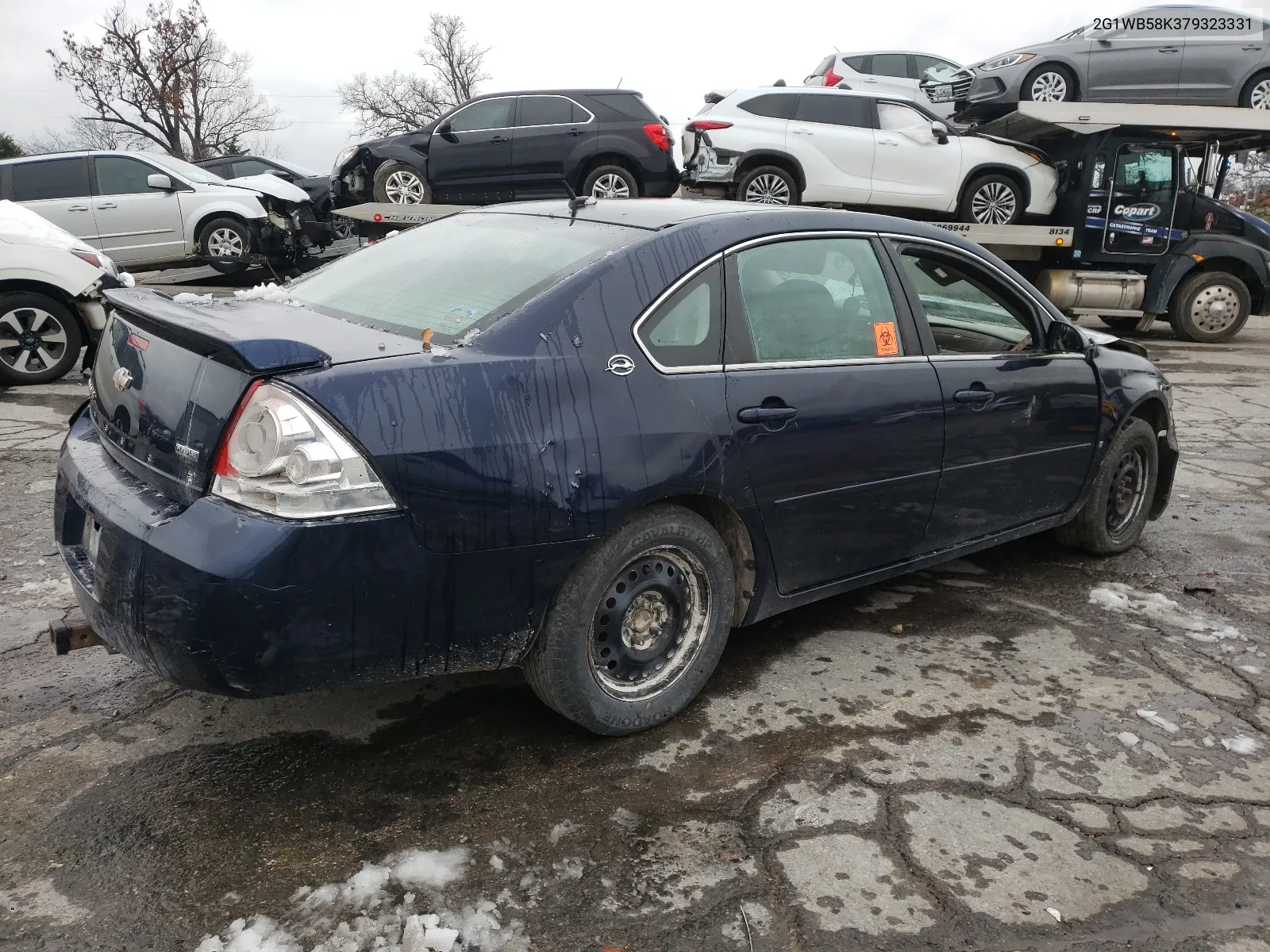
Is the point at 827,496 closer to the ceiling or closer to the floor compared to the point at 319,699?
closer to the ceiling

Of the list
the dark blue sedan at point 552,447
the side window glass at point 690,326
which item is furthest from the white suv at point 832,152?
the side window glass at point 690,326

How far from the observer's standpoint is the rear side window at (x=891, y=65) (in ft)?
50.5

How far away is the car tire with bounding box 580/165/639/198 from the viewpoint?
A: 11.6 meters

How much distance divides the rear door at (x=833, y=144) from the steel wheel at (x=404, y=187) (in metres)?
4.28

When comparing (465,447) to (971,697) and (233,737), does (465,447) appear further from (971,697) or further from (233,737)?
(971,697)

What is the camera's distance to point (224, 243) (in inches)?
492

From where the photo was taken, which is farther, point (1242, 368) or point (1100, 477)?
point (1242, 368)

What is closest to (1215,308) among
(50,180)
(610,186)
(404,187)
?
(610,186)

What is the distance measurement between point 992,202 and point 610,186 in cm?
457

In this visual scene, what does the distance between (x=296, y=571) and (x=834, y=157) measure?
10471 millimetres

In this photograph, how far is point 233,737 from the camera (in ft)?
9.81

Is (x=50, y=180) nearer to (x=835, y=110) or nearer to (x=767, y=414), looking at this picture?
(x=835, y=110)

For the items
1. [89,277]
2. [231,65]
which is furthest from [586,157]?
[231,65]

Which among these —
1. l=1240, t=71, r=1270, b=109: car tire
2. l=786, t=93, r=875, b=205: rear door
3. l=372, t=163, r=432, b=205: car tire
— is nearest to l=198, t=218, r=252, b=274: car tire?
l=372, t=163, r=432, b=205: car tire
